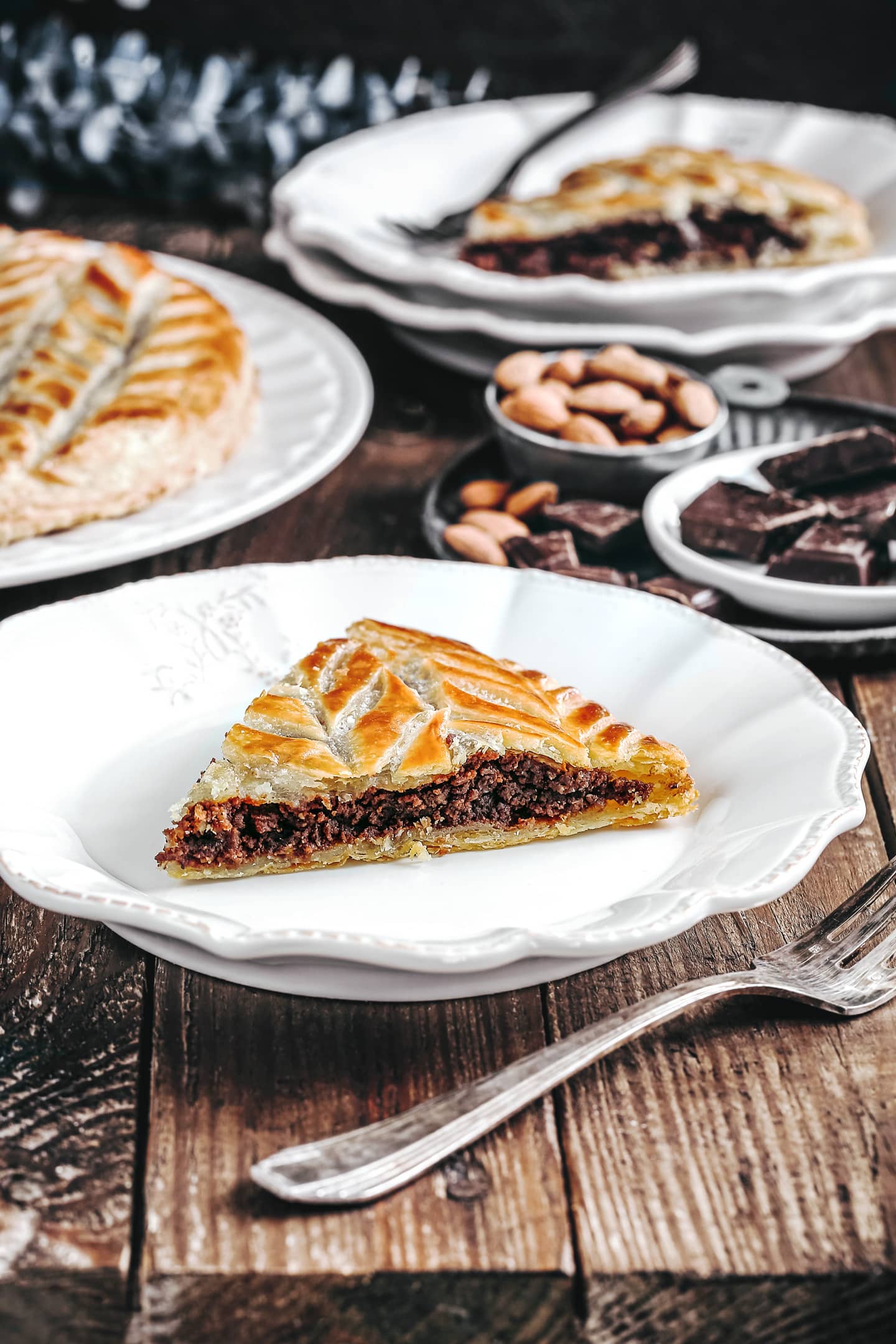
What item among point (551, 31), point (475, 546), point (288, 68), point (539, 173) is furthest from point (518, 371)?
point (551, 31)

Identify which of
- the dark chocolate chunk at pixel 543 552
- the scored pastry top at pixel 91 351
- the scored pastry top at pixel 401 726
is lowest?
Answer: the dark chocolate chunk at pixel 543 552

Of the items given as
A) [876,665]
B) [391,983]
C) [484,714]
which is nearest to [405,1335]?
[391,983]

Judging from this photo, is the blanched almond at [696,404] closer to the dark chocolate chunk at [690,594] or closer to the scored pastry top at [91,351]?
the dark chocolate chunk at [690,594]

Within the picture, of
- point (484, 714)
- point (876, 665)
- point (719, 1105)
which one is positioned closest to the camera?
point (719, 1105)

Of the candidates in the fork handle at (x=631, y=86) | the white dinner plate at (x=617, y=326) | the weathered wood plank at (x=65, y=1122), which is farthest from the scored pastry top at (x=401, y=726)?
the fork handle at (x=631, y=86)

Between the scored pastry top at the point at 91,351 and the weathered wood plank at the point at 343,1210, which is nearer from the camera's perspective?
the weathered wood plank at the point at 343,1210

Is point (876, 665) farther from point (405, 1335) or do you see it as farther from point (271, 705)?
point (405, 1335)

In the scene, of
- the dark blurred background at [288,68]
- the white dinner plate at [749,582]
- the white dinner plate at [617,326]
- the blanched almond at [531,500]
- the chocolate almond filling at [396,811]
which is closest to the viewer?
the chocolate almond filling at [396,811]
